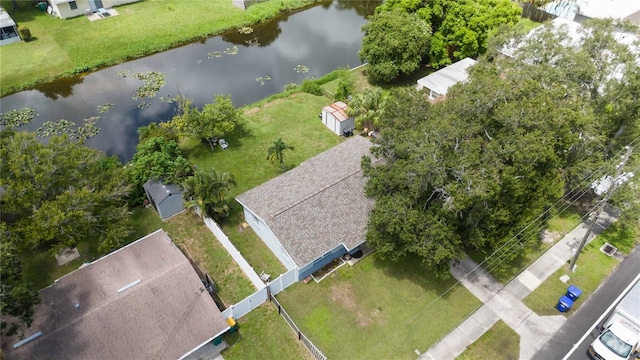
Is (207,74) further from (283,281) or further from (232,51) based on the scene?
(283,281)

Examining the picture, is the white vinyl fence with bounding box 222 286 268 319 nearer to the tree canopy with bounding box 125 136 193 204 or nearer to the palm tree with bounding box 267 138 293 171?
the tree canopy with bounding box 125 136 193 204

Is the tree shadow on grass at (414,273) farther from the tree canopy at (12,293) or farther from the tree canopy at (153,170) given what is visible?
the tree canopy at (12,293)

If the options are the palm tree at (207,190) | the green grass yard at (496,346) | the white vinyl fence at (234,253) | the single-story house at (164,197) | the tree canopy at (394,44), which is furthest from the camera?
the tree canopy at (394,44)

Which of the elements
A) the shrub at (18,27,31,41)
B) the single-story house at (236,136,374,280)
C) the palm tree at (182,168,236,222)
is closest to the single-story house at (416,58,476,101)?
the single-story house at (236,136,374,280)

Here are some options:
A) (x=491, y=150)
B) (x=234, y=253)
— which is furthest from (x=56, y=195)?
(x=491, y=150)

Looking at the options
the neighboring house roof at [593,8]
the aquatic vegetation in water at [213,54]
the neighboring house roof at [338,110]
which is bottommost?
the aquatic vegetation in water at [213,54]

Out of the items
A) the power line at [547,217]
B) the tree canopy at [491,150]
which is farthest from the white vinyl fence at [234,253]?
the power line at [547,217]

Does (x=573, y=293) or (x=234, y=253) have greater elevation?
(x=573, y=293)
